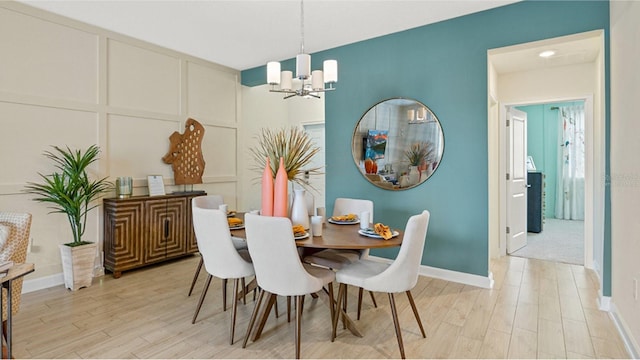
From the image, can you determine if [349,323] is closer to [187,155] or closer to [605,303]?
[605,303]

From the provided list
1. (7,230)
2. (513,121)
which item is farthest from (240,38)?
(513,121)

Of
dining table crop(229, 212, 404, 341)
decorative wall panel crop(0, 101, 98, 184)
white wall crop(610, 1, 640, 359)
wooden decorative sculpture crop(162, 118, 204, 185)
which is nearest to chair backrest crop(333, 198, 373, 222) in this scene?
dining table crop(229, 212, 404, 341)

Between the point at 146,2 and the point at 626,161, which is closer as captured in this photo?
the point at 626,161

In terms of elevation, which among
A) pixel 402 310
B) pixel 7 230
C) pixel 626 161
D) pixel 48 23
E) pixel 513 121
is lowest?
pixel 402 310

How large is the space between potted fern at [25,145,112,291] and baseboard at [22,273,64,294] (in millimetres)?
144

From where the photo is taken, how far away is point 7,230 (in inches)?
79.6

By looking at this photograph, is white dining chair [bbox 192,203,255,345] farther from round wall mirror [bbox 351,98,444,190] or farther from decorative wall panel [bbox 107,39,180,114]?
decorative wall panel [bbox 107,39,180,114]

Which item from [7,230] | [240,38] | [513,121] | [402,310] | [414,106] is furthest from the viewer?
[513,121]

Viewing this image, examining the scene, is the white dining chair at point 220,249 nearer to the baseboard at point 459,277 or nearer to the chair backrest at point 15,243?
the chair backrest at point 15,243

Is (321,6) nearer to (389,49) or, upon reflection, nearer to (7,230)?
(389,49)

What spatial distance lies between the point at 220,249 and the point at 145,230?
187 centimetres

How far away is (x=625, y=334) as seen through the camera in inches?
89.9

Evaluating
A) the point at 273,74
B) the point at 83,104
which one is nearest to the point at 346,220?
the point at 273,74

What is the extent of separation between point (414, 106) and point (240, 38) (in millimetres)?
2111
